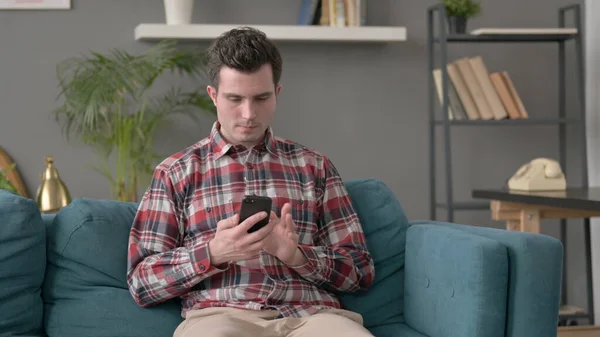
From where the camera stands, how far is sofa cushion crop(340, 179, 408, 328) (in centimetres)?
217

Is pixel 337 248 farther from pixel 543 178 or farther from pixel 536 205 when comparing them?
pixel 543 178

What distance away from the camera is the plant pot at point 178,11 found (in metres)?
3.68

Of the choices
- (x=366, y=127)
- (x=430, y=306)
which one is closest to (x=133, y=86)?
(x=366, y=127)

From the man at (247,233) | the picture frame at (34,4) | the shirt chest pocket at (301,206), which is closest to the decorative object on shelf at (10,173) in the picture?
the picture frame at (34,4)

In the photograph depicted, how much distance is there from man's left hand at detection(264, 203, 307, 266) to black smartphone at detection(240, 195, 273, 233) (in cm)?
6

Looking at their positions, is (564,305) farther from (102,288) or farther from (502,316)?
(102,288)

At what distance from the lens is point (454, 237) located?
1.94 meters

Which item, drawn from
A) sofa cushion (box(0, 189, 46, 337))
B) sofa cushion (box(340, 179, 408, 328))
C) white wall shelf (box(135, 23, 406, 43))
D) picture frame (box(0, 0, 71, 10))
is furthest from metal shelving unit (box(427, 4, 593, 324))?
sofa cushion (box(0, 189, 46, 337))

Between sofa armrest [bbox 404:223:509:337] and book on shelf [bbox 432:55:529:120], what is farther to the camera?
book on shelf [bbox 432:55:529:120]

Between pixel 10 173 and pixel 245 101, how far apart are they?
77.8 inches

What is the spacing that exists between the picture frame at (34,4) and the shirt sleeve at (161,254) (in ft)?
Answer: 6.32

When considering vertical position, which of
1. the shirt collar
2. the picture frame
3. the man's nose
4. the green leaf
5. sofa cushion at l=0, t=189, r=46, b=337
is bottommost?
sofa cushion at l=0, t=189, r=46, b=337

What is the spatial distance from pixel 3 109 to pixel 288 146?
1964mm

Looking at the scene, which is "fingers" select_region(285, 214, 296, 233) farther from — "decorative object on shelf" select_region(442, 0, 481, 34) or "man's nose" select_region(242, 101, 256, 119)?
"decorative object on shelf" select_region(442, 0, 481, 34)
